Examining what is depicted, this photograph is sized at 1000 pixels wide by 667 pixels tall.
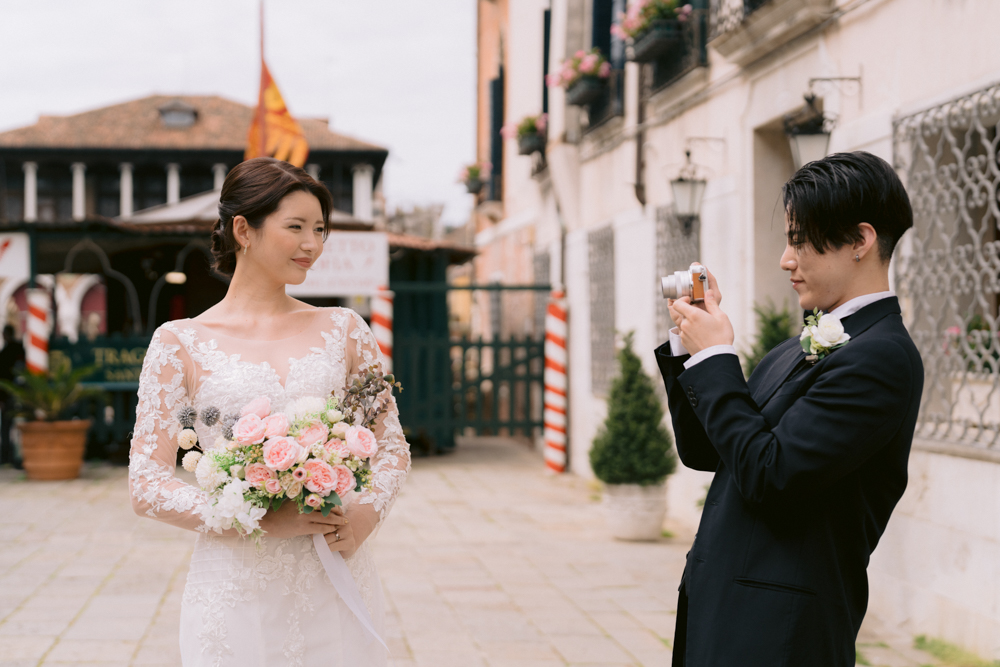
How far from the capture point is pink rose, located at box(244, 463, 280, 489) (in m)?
2.23

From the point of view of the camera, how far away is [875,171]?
6.42 feet

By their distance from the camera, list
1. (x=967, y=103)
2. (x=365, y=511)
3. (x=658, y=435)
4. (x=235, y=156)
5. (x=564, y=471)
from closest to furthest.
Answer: (x=365, y=511) < (x=967, y=103) < (x=658, y=435) < (x=564, y=471) < (x=235, y=156)

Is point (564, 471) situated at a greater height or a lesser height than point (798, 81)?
lesser

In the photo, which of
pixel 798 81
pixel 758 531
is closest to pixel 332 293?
pixel 798 81

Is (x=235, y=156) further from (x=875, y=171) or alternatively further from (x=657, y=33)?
(x=875, y=171)

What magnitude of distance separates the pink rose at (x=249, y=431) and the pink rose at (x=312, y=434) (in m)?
0.08

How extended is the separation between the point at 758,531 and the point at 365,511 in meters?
1.05

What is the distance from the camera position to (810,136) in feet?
19.0

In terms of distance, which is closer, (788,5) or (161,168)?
(788,5)

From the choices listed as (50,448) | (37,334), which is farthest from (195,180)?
(50,448)

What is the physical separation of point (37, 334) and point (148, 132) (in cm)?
2734

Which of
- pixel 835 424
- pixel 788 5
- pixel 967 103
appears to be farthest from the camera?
pixel 788 5

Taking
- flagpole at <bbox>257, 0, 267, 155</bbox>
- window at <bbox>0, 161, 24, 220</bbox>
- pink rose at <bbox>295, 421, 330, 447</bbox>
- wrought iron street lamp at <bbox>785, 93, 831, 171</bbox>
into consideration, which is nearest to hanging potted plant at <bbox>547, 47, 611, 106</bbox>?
flagpole at <bbox>257, 0, 267, 155</bbox>

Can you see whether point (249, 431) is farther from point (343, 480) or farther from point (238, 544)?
point (238, 544)
